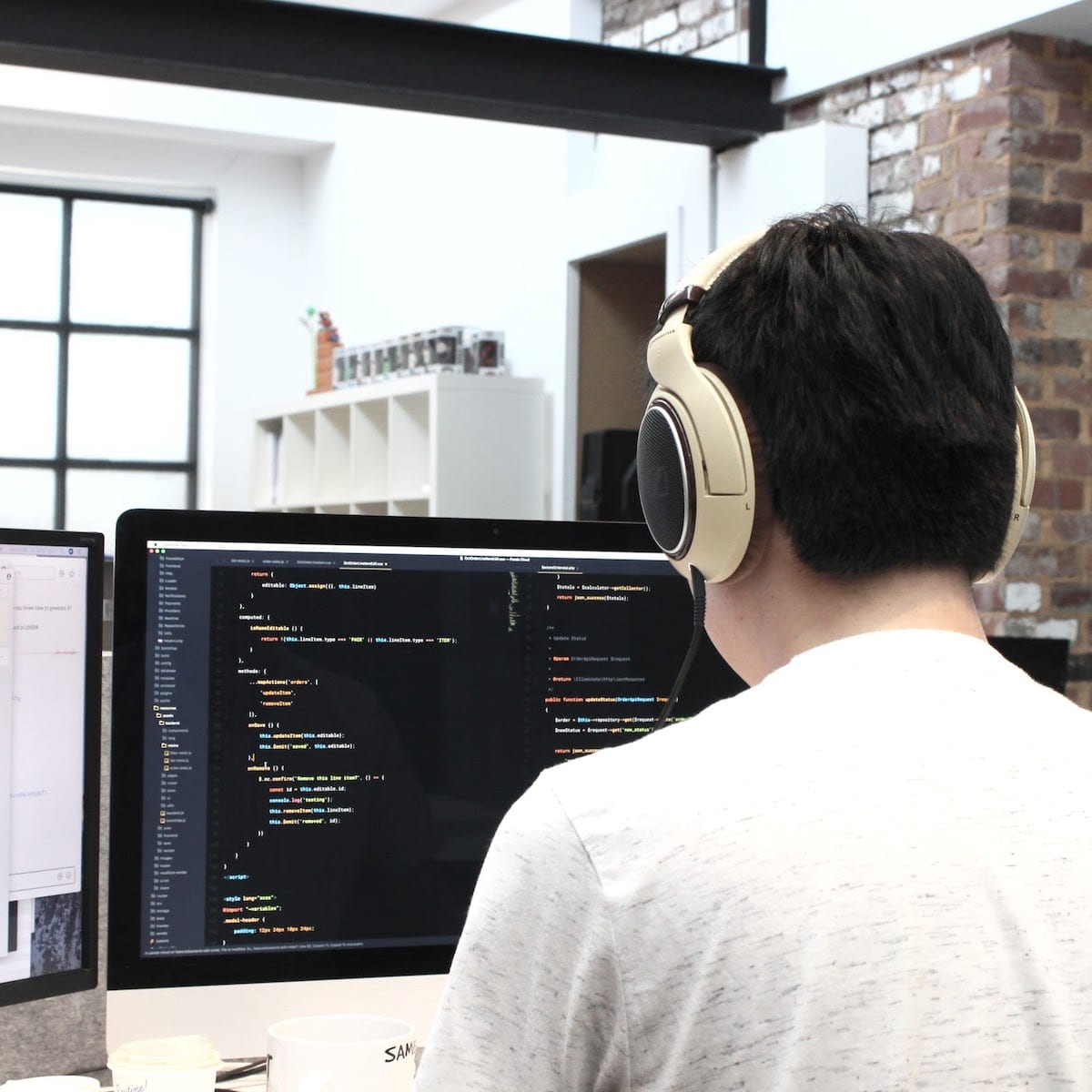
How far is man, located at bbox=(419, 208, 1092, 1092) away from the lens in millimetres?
546

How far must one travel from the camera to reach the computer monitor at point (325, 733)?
1065 millimetres

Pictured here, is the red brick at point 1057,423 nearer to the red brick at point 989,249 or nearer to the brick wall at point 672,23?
the red brick at point 989,249

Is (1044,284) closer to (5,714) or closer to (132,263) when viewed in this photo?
(5,714)

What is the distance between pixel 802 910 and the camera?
0.55 m

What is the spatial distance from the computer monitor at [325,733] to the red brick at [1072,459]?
244 centimetres

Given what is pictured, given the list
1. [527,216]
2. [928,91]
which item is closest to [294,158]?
[527,216]

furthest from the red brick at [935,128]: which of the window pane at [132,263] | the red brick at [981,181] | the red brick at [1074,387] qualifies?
the window pane at [132,263]

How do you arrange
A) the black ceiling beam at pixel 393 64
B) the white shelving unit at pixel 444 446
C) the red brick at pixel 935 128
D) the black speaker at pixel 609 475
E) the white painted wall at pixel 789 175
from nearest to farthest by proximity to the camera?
the black ceiling beam at pixel 393 64
the red brick at pixel 935 128
the white painted wall at pixel 789 175
the black speaker at pixel 609 475
the white shelving unit at pixel 444 446

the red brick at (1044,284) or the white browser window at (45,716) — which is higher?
the red brick at (1044,284)

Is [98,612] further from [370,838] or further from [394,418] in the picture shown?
[394,418]

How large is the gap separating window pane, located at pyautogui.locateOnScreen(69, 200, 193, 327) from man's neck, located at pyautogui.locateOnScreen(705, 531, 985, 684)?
7.13 m

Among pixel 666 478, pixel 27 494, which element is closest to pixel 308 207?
pixel 27 494

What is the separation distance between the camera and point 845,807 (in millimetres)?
561

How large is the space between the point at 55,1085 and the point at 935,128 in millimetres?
3127
